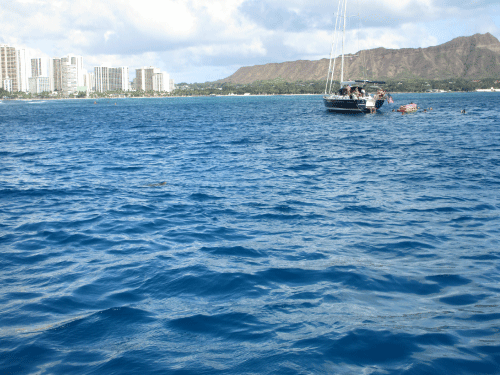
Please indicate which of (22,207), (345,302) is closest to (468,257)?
(345,302)

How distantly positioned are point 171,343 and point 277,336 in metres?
1.47

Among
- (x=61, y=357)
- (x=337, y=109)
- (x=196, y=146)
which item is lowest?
(x=61, y=357)

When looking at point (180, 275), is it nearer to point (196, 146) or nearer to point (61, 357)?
point (61, 357)

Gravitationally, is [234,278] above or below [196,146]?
below

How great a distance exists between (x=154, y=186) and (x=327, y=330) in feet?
37.4

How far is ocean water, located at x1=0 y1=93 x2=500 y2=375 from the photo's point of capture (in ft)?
17.9

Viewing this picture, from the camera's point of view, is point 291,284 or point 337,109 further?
point 337,109

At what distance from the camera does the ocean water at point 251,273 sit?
5.45 metres

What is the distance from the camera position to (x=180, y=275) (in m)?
8.00

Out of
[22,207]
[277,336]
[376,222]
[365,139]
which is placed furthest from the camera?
[365,139]

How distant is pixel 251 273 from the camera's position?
8094 mm

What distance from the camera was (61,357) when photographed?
541 cm

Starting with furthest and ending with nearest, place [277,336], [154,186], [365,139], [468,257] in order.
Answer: [365,139], [154,186], [468,257], [277,336]

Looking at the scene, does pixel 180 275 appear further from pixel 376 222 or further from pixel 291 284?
pixel 376 222
